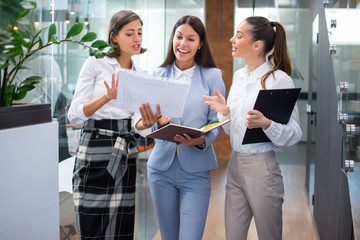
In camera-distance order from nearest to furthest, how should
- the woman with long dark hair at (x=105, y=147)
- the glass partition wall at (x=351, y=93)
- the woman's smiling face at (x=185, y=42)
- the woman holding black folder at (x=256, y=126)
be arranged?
the glass partition wall at (x=351, y=93), the woman holding black folder at (x=256, y=126), the woman with long dark hair at (x=105, y=147), the woman's smiling face at (x=185, y=42)

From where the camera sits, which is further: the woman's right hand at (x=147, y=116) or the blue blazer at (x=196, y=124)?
the blue blazer at (x=196, y=124)

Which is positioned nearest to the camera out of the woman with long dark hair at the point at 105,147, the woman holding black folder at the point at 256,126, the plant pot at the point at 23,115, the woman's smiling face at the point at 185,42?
the plant pot at the point at 23,115

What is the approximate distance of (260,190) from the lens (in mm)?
2160

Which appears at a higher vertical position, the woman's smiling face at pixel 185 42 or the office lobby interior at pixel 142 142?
the woman's smiling face at pixel 185 42

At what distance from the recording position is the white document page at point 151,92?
6.45 ft

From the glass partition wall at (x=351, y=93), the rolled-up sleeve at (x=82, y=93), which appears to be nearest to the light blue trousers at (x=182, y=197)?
the rolled-up sleeve at (x=82, y=93)

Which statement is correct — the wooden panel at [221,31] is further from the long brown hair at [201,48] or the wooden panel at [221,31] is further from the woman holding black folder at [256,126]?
the woman holding black folder at [256,126]

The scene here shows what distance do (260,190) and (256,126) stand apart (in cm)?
34

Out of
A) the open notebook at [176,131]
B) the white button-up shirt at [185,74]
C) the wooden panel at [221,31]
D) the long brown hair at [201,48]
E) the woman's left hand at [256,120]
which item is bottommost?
the open notebook at [176,131]

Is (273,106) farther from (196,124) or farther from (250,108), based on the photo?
(196,124)

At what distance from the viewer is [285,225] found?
4.20 metres

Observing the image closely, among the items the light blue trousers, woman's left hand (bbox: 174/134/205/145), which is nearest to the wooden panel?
the light blue trousers

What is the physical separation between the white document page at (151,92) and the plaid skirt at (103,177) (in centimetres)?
31

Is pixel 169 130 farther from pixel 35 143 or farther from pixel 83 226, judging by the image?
pixel 35 143
